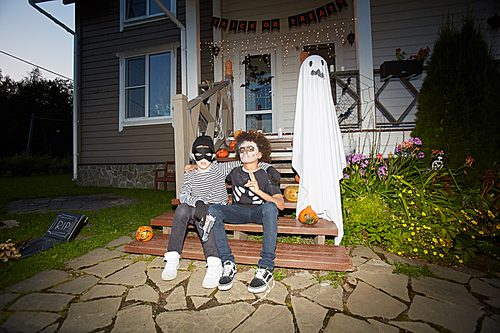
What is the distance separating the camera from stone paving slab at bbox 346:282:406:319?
164 centimetres

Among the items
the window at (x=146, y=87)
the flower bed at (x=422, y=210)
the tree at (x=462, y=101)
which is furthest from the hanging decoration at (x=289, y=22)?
the flower bed at (x=422, y=210)

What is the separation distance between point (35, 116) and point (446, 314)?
32.1 meters

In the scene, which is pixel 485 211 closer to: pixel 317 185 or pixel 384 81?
pixel 317 185

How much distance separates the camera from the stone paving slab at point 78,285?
1939 millimetres

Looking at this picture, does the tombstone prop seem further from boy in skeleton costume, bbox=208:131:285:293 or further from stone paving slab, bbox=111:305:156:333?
boy in skeleton costume, bbox=208:131:285:293

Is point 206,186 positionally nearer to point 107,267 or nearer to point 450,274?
point 107,267

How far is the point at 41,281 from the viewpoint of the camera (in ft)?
6.82

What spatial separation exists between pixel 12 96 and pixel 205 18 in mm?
29416

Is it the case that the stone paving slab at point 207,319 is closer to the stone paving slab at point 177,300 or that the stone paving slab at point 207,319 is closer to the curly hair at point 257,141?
the stone paving slab at point 177,300

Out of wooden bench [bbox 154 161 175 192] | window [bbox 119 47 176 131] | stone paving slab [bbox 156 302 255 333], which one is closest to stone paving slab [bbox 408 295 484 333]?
stone paving slab [bbox 156 302 255 333]

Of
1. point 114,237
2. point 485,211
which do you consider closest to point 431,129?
point 485,211

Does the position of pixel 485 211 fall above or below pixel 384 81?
below

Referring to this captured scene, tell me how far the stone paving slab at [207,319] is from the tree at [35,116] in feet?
93.5

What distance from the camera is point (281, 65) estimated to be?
6578 mm
